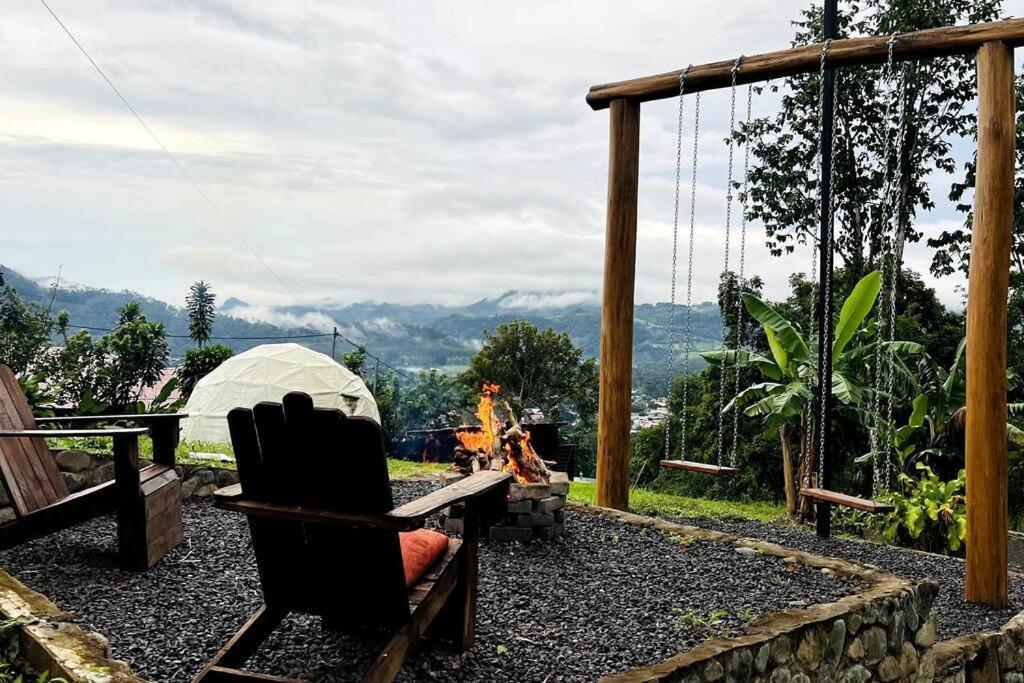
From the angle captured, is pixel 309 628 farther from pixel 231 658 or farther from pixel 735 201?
pixel 735 201

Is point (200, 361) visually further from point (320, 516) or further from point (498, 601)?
point (320, 516)

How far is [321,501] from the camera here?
330 centimetres

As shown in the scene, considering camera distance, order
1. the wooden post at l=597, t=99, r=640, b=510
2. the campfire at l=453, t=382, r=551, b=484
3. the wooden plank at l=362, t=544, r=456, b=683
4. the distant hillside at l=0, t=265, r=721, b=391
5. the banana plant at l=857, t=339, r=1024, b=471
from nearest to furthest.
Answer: the wooden plank at l=362, t=544, r=456, b=683, the campfire at l=453, t=382, r=551, b=484, the wooden post at l=597, t=99, r=640, b=510, the banana plant at l=857, t=339, r=1024, b=471, the distant hillside at l=0, t=265, r=721, b=391

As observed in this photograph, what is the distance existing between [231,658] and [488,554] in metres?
2.25

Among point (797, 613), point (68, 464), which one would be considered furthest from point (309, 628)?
point (68, 464)

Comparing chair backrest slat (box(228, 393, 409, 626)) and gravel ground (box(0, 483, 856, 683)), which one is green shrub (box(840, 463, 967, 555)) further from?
chair backrest slat (box(228, 393, 409, 626))

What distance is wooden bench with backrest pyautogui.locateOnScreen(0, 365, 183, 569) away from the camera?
4656 millimetres

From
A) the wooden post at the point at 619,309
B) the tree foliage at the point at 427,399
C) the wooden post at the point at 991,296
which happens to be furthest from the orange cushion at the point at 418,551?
the tree foliage at the point at 427,399

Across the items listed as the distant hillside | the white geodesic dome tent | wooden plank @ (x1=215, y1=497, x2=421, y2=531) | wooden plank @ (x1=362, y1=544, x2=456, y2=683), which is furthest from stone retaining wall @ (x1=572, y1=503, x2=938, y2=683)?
the distant hillside

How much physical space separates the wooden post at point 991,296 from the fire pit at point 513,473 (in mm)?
2801

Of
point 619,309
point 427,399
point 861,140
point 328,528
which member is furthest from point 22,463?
point 427,399

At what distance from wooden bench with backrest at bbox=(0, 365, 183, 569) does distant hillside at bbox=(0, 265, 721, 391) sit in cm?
2139

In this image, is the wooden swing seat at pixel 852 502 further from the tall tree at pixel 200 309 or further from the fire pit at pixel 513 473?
the tall tree at pixel 200 309

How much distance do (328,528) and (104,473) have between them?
3.92 m
